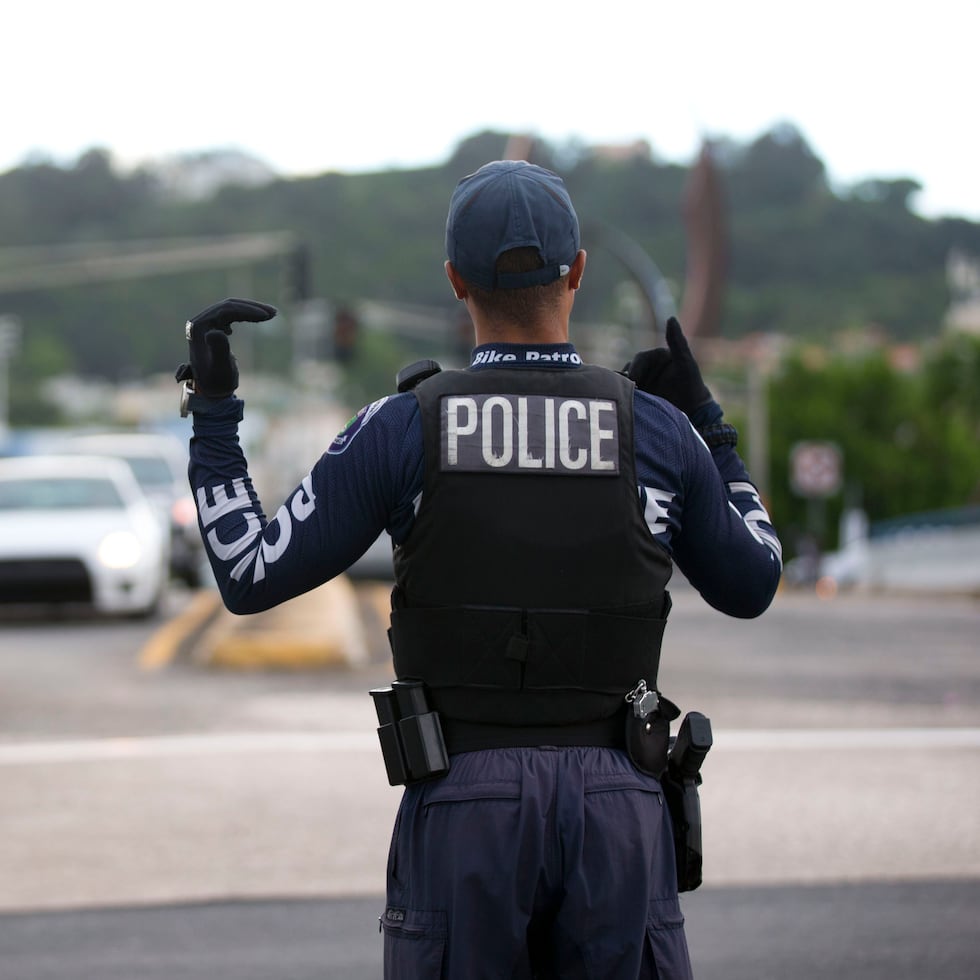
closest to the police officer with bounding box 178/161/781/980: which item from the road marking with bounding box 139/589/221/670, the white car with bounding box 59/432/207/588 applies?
the road marking with bounding box 139/589/221/670

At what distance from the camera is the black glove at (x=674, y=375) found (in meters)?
3.10

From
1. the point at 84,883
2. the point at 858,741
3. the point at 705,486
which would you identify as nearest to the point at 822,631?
the point at 858,741

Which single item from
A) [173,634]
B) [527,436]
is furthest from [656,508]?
[173,634]

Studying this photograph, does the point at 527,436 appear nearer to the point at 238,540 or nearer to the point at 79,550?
the point at 238,540

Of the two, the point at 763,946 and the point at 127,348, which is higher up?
the point at 127,348

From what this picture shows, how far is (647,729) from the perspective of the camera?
2.77m

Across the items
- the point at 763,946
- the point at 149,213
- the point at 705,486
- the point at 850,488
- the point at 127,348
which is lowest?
the point at 763,946

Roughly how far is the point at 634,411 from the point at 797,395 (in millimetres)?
72236

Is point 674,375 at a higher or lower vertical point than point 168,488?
lower

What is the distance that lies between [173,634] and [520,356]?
468 inches

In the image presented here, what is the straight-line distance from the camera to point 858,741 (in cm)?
913

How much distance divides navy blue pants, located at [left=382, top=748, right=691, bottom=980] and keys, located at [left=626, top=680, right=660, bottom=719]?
9 centimetres

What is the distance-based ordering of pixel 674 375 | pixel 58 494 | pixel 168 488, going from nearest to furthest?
pixel 674 375
pixel 58 494
pixel 168 488

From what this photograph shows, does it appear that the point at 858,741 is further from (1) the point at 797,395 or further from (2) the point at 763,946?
(1) the point at 797,395
